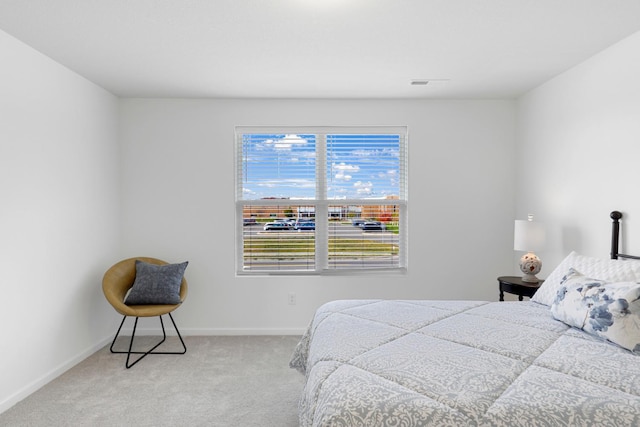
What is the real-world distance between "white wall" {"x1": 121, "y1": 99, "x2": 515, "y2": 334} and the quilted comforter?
1.84 meters

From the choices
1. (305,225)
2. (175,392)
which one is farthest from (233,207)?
(175,392)

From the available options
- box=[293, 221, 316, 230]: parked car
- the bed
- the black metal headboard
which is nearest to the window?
box=[293, 221, 316, 230]: parked car

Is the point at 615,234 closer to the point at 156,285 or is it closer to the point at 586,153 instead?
the point at 586,153

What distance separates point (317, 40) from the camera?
102 inches

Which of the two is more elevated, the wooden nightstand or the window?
the window

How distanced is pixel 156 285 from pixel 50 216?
3.27 ft

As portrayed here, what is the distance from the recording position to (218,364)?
10.8 ft

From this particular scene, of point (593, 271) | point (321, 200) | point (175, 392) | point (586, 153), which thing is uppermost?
point (586, 153)

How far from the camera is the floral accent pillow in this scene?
5.97ft

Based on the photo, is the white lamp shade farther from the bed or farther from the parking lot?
the parking lot

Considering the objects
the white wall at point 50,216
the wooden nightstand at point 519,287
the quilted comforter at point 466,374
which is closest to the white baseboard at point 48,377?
the white wall at point 50,216

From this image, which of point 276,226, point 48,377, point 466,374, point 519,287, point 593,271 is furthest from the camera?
point 276,226

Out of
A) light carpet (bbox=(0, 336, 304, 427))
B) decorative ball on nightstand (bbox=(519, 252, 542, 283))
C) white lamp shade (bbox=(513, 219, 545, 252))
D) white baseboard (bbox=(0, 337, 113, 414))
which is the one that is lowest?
light carpet (bbox=(0, 336, 304, 427))

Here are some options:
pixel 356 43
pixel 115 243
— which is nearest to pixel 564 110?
pixel 356 43
